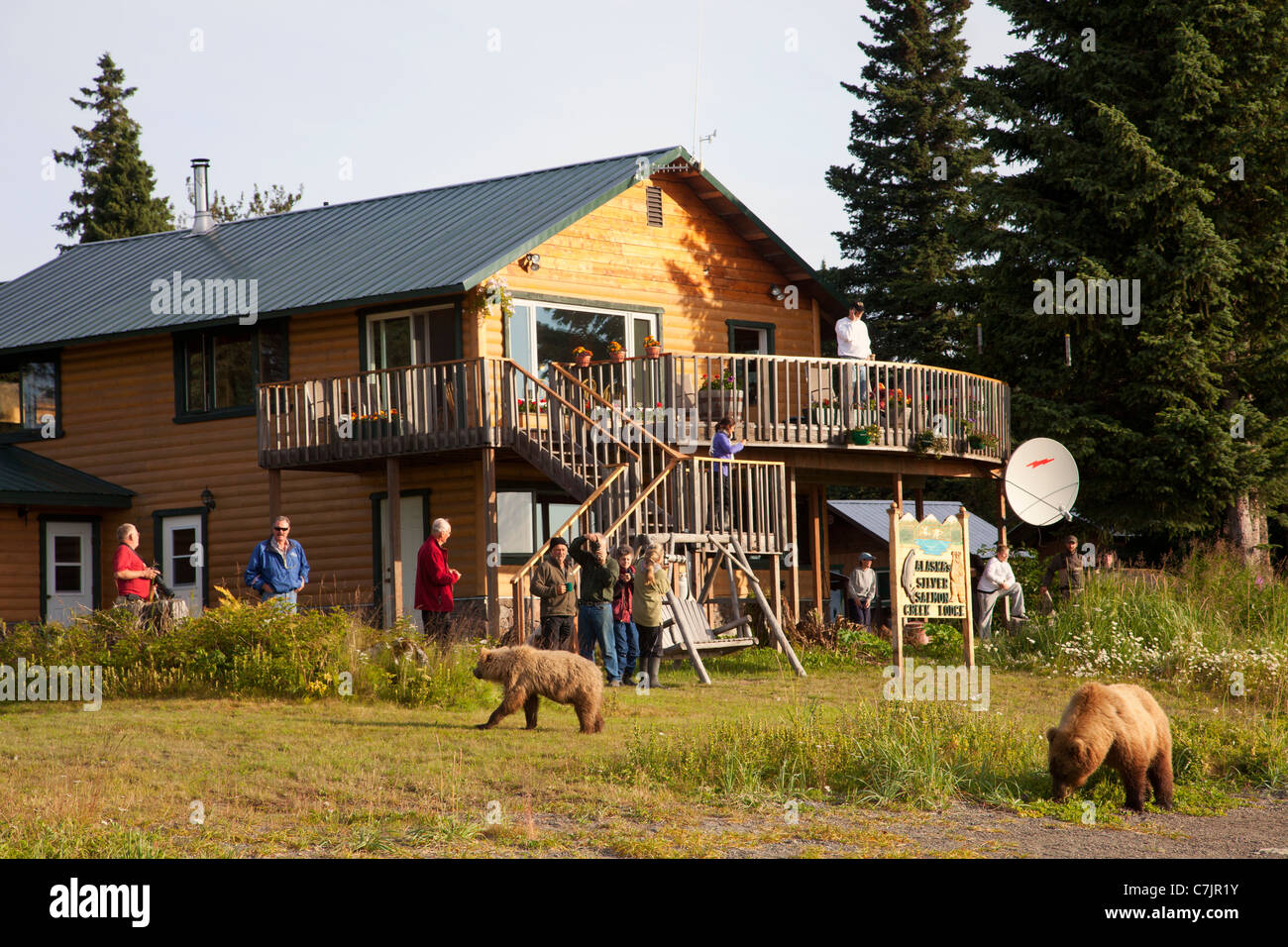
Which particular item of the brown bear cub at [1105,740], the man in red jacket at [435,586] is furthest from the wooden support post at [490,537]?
the brown bear cub at [1105,740]

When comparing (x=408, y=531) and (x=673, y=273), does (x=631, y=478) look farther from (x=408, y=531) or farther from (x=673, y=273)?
(x=673, y=273)

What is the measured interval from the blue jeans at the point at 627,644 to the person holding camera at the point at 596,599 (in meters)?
0.27

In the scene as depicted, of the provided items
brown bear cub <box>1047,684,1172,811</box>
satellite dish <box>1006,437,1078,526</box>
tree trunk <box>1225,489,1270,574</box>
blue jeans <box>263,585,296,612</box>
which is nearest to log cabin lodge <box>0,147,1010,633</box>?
satellite dish <box>1006,437,1078,526</box>

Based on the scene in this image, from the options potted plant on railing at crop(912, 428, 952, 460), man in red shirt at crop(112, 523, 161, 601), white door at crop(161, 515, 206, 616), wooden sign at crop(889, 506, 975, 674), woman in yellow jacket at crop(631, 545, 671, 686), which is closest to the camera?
wooden sign at crop(889, 506, 975, 674)

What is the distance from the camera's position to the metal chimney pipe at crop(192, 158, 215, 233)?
94.7 ft

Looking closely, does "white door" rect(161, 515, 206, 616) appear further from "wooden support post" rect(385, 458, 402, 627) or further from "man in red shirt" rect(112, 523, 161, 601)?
"man in red shirt" rect(112, 523, 161, 601)

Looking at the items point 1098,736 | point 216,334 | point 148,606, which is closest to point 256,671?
point 148,606

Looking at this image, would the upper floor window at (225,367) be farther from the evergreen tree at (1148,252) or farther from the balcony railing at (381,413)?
the evergreen tree at (1148,252)

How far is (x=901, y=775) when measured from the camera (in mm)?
9617

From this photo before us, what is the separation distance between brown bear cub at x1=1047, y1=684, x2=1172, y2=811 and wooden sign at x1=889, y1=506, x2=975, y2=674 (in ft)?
15.3

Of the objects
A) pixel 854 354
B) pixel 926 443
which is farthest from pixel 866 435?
pixel 854 354

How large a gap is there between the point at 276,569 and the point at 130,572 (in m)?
1.37

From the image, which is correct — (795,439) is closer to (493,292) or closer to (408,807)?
(493,292)

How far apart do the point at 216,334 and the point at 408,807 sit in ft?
57.7
